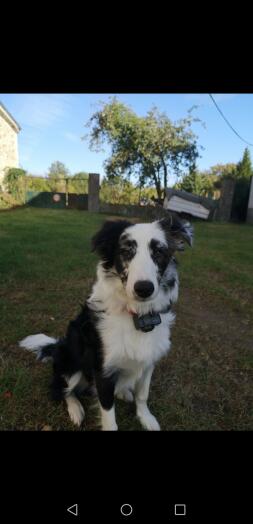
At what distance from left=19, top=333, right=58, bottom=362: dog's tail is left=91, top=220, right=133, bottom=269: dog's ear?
111cm

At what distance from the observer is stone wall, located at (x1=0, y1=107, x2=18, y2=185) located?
19.0 m

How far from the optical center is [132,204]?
20.4m

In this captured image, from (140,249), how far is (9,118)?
22.0 m

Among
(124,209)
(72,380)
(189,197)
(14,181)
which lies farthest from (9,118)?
(72,380)

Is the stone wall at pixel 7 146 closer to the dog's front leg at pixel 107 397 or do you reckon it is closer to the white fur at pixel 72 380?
the white fur at pixel 72 380

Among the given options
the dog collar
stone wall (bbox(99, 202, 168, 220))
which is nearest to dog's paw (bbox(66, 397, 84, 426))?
the dog collar

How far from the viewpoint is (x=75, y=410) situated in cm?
233

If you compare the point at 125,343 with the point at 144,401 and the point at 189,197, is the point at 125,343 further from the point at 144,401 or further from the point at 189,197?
the point at 189,197

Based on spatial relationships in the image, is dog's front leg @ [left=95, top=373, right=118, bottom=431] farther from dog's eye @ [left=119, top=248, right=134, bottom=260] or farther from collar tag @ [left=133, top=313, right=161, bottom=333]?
dog's eye @ [left=119, top=248, right=134, bottom=260]

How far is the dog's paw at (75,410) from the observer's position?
228 centimetres
